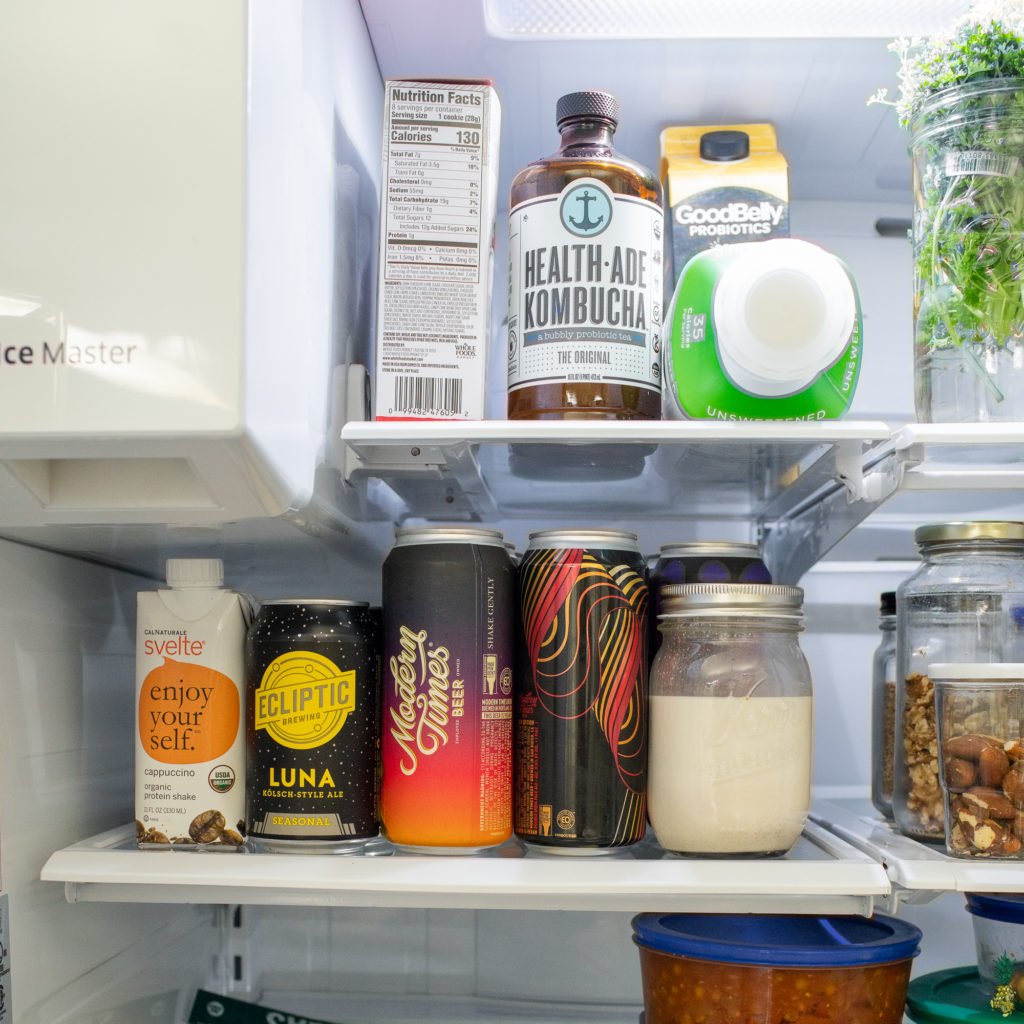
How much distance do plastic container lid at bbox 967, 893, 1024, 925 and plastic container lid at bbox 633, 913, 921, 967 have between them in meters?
0.07

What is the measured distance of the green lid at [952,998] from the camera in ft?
2.77

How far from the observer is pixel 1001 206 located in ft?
2.86

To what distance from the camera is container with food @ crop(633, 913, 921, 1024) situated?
0.81 m

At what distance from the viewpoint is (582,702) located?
2.80 feet

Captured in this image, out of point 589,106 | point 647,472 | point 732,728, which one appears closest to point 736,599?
point 732,728

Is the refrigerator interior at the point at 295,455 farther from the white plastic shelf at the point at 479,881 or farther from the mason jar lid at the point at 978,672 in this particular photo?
the mason jar lid at the point at 978,672

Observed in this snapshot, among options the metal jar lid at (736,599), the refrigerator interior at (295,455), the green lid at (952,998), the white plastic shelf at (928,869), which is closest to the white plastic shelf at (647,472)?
the refrigerator interior at (295,455)

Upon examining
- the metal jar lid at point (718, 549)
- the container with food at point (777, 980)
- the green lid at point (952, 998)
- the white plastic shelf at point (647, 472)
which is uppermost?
the white plastic shelf at point (647, 472)

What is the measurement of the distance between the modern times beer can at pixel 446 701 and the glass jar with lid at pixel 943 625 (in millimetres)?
341

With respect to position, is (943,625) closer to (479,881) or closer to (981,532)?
(981,532)

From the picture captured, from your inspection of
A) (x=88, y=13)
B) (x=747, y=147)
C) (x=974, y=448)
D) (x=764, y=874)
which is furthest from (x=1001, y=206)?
(x=88, y=13)

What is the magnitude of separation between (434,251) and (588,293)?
0.13 metres

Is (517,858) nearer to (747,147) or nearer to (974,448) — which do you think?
(974,448)

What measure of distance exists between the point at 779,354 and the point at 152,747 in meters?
0.57
